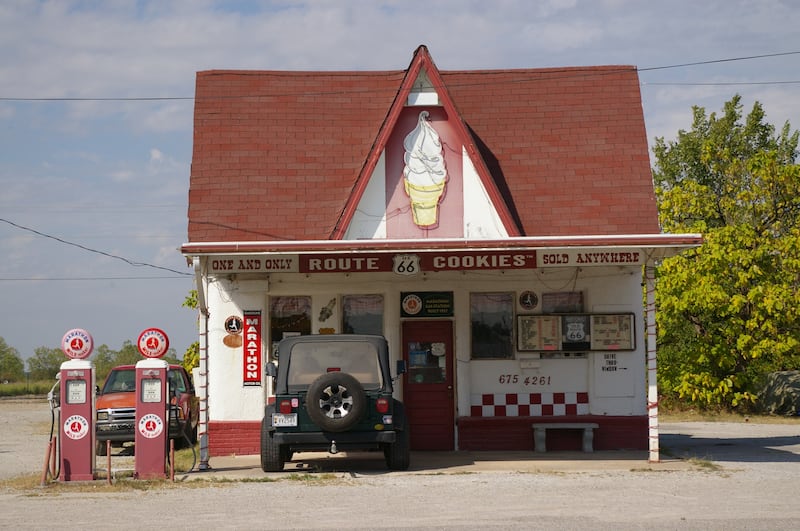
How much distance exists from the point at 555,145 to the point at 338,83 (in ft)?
13.6

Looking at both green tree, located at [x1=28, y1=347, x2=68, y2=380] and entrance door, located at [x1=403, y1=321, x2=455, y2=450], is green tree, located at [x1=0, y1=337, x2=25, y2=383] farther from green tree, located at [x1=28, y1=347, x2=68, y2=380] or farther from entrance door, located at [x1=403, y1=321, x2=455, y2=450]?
entrance door, located at [x1=403, y1=321, x2=455, y2=450]

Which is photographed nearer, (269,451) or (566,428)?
(269,451)

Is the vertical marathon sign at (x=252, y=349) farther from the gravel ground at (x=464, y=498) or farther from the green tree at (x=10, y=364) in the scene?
the green tree at (x=10, y=364)

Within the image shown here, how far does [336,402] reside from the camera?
46.4ft

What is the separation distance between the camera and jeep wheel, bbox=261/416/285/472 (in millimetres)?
14609

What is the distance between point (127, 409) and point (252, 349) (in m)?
3.58

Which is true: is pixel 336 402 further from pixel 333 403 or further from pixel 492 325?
pixel 492 325

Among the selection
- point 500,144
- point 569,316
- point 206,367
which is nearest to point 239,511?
point 206,367

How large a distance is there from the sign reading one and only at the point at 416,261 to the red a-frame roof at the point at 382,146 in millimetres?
647

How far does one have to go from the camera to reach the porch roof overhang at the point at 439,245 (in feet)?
48.7

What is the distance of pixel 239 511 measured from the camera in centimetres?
1123

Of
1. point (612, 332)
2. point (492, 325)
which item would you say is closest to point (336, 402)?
point (492, 325)

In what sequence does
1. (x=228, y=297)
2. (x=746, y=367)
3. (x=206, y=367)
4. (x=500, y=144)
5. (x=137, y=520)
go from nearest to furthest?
(x=137, y=520) < (x=206, y=367) < (x=228, y=297) < (x=500, y=144) < (x=746, y=367)

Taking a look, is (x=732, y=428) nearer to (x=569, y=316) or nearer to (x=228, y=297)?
(x=569, y=316)
